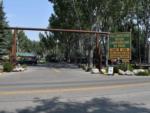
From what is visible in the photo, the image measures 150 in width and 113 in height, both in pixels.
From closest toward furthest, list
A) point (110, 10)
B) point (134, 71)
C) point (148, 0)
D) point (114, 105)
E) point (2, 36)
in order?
point (114, 105)
point (134, 71)
point (2, 36)
point (110, 10)
point (148, 0)

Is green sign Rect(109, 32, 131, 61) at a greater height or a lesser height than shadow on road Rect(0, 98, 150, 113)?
greater

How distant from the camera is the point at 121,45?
45.2 metres

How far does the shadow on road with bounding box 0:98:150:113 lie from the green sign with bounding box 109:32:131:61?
2922 centimetres

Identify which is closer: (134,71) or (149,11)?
(134,71)

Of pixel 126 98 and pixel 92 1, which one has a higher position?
pixel 92 1

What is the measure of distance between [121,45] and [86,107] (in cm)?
3121

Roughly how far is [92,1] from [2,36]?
46.5 feet

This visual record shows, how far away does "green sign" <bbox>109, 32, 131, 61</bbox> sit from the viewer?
45000 millimetres

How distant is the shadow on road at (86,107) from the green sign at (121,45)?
95.9 feet

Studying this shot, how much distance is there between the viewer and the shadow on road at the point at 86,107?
44.7 ft

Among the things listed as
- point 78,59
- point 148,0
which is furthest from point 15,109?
point 78,59

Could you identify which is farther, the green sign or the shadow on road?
the green sign

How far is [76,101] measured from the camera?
1603 cm

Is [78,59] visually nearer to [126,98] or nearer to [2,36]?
[2,36]
